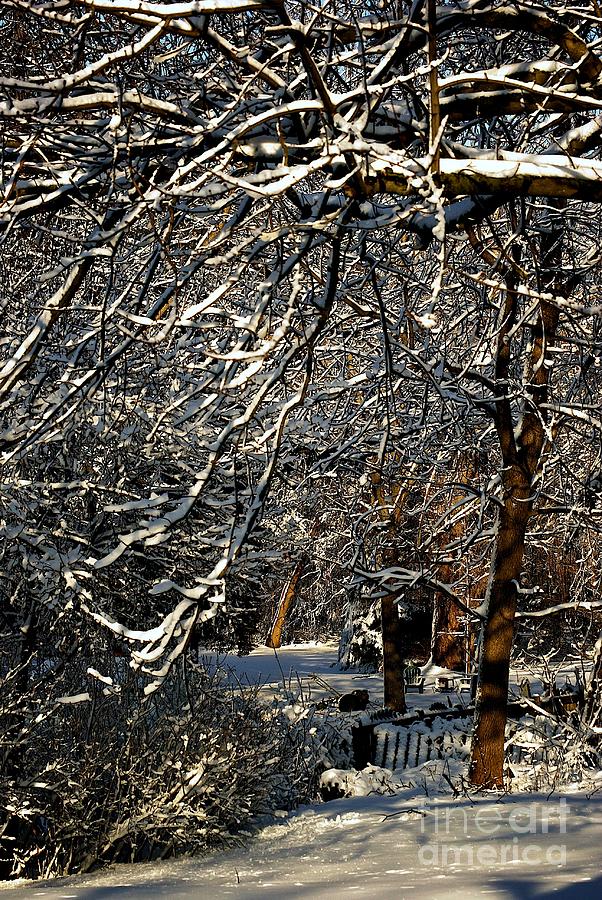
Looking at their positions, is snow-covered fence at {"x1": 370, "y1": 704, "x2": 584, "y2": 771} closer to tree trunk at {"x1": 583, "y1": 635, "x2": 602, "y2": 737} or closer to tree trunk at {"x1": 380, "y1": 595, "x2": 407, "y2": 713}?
tree trunk at {"x1": 583, "y1": 635, "x2": 602, "y2": 737}

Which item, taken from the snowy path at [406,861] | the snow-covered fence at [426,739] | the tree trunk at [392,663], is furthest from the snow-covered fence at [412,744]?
the snowy path at [406,861]

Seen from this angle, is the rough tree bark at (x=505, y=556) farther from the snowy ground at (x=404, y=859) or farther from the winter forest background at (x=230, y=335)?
the snowy ground at (x=404, y=859)

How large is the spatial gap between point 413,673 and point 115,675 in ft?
49.3

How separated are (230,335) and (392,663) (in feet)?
35.6

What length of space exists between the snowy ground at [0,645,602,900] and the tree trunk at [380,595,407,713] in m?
7.98

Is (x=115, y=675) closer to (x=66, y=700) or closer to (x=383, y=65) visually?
(x=66, y=700)

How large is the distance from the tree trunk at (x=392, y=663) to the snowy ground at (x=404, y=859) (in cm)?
798

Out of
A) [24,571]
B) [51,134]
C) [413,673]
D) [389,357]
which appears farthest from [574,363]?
[413,673]

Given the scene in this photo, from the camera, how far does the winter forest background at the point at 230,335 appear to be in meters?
3.50

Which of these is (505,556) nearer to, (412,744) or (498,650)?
(498,650)

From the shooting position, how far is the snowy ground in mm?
3760

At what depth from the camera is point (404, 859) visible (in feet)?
14.7

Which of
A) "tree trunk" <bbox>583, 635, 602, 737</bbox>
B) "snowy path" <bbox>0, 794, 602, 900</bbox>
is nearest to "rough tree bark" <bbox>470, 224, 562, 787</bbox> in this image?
"tree trunk" <bbox>583, 635, 602, 737</bbox>

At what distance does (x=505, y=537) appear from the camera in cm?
774
